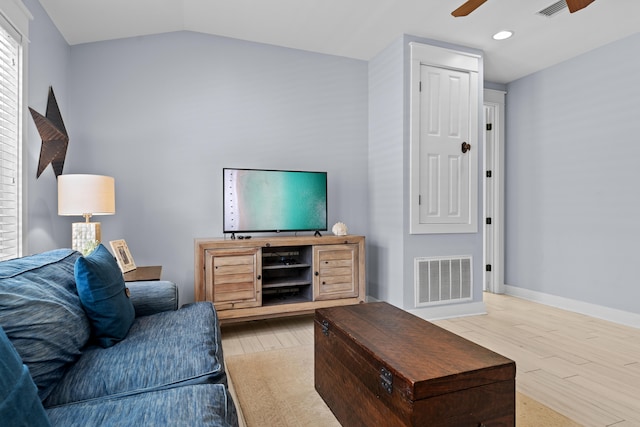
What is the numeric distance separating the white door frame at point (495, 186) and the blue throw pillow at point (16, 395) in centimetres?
453

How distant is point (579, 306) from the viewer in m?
3.63

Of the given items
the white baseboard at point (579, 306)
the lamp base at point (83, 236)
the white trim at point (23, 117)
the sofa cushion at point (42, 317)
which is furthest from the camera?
the white baseboard at point (579, 306)

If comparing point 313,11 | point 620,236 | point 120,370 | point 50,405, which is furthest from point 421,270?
point 50,405

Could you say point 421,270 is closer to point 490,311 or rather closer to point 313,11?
point 490,311

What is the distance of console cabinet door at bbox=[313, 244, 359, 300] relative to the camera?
324 cm

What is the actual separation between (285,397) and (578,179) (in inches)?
139

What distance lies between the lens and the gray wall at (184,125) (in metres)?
3.10

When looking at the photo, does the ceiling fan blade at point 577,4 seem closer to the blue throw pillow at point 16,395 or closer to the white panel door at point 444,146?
the white panel door at point 444,146

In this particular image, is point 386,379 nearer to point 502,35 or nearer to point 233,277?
point 233,277

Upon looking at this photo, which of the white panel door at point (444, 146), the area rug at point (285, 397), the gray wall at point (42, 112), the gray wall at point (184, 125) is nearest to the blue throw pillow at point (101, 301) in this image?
the area rug at point (285, 397)

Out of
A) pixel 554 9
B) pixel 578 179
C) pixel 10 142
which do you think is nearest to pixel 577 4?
pixel 554 9

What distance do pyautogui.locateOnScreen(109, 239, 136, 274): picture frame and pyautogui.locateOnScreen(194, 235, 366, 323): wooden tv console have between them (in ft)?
1.71

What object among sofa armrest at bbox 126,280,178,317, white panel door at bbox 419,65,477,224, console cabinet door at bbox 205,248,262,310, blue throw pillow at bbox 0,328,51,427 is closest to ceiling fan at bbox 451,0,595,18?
white panel door at bbox 419,65,477,224

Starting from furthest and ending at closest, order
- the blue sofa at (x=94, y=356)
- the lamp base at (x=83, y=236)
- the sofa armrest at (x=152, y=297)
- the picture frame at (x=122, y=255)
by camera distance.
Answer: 1. the picture frame at (x=122, y=255)
2. the lamp base at (x=83, y=236)
3. the sofa armrest at (x=152, y=297)
4. the blue sofa at (x=94, y=356)
